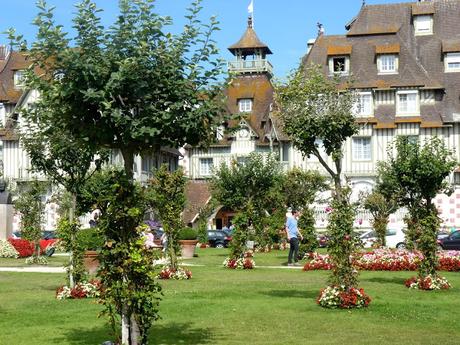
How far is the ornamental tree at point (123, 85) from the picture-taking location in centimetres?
981

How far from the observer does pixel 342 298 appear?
14.8 meters

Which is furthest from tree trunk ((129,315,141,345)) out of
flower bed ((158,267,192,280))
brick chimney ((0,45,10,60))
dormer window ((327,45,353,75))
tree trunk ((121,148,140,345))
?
brick chimney ((0,45,10,60))

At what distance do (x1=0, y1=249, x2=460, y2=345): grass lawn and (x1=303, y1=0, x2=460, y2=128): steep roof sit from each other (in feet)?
109

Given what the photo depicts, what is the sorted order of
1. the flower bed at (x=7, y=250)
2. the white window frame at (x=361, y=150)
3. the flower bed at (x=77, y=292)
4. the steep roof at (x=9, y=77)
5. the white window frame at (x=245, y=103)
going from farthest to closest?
the white window frame at (x=245, y=103), the steep roof at (x=9, y=77), the white window frame at (x=361, y=150), the flower bed at (x=7, y=250), the flower bed at (x=77, y=292)

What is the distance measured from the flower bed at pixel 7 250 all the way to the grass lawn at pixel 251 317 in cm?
1368

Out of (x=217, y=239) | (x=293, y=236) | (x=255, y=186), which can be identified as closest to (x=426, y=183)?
(x=293, y=236)

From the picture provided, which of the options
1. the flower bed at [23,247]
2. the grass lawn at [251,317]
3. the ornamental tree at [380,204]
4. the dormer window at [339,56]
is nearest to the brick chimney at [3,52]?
the dormer window at [339,56]

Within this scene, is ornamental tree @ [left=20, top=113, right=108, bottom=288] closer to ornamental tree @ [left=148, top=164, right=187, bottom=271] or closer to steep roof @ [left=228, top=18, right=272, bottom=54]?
ornamental tree @ [left=148, top=164, right=187, bottom=271]

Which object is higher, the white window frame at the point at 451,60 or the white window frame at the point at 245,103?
the white window frame at the point at 451,60

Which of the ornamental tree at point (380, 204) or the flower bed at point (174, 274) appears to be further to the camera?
the ornamental tree at point (380, 204)

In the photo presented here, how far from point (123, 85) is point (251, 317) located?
5.44 metres

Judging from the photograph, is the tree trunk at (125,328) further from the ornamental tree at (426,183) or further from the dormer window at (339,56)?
the dormer window at (339,56)

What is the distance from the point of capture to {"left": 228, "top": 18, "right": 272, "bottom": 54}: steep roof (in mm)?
65938

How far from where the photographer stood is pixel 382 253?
85.6 ft
